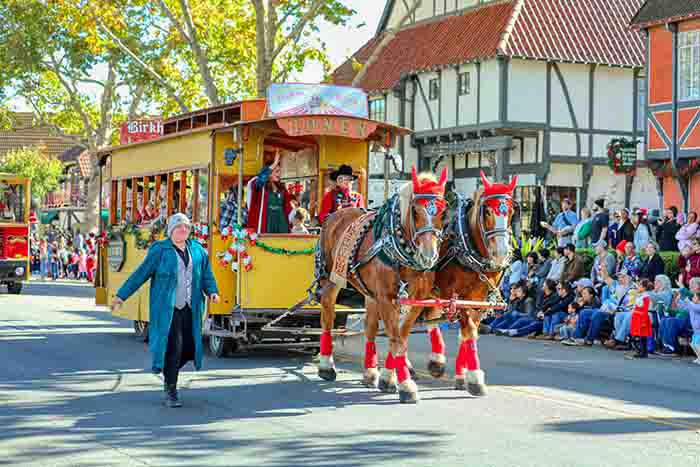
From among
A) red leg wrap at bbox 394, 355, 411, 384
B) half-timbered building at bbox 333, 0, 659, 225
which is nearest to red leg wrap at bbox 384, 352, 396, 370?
red leg wrap at bbox 394, 355, 411, 384

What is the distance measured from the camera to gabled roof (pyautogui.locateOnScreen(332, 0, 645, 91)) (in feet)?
125

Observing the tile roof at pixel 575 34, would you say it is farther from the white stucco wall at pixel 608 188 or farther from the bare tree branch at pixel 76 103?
the bare tree branch at pixel 76 103

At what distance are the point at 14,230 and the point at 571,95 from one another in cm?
1896

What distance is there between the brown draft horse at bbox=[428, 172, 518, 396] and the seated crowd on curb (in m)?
5.73

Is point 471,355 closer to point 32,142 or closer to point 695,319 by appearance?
point 695,319

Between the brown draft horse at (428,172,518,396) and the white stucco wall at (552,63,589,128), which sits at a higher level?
the white stucco wall at (552,63,589,128)

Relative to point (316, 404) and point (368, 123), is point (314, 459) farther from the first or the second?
point (368, 123)

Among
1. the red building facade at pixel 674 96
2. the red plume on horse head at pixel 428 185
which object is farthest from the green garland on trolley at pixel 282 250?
the red building facade at pixel 674 96

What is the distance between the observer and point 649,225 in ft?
71.6

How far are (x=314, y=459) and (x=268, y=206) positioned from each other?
7.11m

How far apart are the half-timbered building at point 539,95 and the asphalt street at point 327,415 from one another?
23.0 m

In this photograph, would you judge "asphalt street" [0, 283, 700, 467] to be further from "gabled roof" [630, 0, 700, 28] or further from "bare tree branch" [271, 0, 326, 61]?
"gabled roof" [630, 0, 700, 28]

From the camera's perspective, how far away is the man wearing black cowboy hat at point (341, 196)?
559 inches

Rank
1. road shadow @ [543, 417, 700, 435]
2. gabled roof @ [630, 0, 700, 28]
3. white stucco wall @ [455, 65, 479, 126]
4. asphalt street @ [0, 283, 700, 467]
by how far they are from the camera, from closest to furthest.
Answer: asphalt street @ [0, 283, 700, 467]
road shadow @ [543, 417, 700, 435]
gabled roof @ [630, 0, 700, 28]
white stucco wall @ [455, 65, 479, 126]
